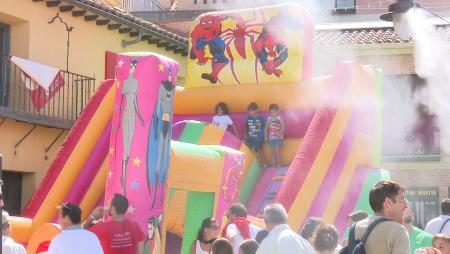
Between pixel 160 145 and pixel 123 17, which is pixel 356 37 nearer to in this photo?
pixel 123 17

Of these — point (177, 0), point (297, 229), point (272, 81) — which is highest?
point (177, 0)

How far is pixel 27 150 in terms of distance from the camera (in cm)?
1400

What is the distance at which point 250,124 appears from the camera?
11.9 metres

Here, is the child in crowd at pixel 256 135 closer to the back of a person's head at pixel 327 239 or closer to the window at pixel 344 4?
the back of a person's head at pixel 327 239

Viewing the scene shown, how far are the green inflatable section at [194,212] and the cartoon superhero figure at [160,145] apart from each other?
0.74 m

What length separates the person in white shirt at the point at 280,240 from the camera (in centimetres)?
620

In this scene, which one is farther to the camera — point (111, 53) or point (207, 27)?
point (111, 53)

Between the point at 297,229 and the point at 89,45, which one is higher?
Answer: the point at 89,45

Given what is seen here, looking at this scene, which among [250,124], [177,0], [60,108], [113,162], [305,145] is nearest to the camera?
[113,162]

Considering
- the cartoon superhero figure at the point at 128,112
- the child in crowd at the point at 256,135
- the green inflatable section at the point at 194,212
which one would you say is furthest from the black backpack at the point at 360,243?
the child in crowd at the point at 256,135

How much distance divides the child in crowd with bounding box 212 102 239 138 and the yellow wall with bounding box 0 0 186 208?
11.2 feet

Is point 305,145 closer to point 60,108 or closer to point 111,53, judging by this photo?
point 60,108

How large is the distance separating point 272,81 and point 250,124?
2.27 ft

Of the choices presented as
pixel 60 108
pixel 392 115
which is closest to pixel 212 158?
pixel 60 108
